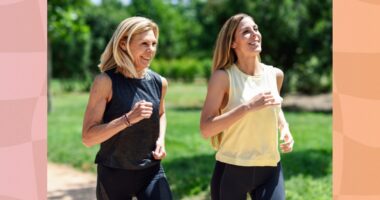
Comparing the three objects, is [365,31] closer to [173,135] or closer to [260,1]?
[173,135]

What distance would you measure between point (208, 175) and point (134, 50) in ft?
15.4

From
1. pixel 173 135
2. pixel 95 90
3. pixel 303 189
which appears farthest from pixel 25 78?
pixel 173 135

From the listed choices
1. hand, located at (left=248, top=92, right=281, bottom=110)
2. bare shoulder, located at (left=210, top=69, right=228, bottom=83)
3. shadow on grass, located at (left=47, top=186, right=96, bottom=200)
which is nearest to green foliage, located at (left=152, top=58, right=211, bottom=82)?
shadow on grass, located at (left=47, top=186, right=96, bottom=200)

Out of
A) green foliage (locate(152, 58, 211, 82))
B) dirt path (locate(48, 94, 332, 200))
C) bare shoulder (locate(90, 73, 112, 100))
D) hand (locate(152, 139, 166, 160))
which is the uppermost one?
bare shoulder (locate(90, 73, 112, 100))

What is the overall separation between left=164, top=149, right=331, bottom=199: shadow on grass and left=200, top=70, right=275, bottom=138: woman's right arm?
378 cm

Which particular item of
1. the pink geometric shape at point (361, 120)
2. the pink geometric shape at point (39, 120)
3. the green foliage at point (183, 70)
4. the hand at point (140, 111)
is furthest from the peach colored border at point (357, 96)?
the green foliage at point (183, 70)

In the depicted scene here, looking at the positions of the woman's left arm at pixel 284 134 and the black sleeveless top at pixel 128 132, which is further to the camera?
the woman's left arm at pixel 284 134

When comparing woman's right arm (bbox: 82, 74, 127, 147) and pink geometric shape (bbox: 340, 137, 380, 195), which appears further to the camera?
woman's right arm (bbox: 82, 74, 127, 147)

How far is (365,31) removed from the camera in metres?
2.98

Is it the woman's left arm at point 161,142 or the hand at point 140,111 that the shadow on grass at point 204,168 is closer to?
the woman's left arm at point 161,142

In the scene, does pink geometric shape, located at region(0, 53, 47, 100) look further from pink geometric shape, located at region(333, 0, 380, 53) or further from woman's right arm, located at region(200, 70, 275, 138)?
pink geometric shape, located at region(333, 0, 380, 53)

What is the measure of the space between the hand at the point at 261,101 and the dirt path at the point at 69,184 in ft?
14.7

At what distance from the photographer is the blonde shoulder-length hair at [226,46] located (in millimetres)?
3723

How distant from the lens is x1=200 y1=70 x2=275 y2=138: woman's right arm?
3420mm
